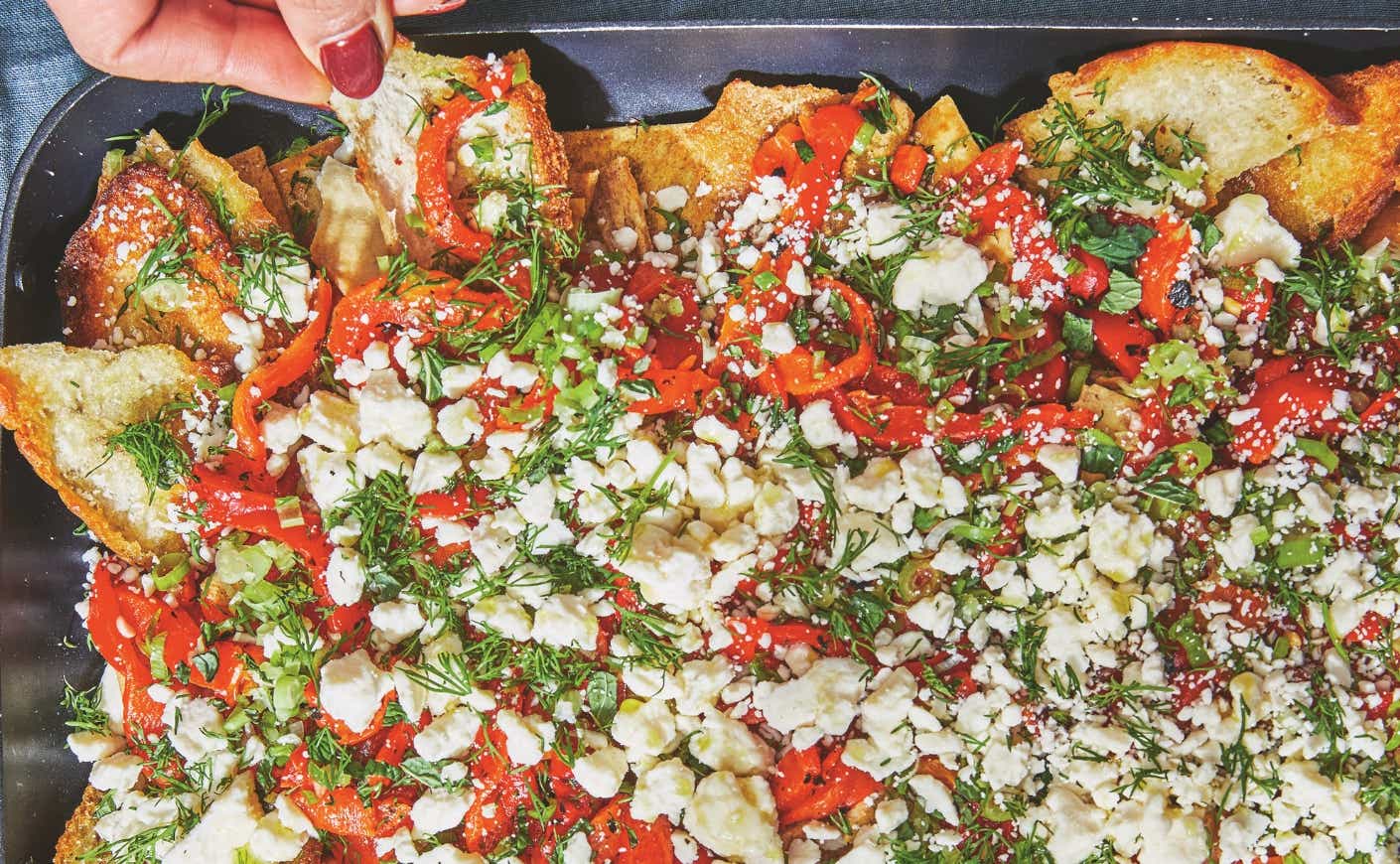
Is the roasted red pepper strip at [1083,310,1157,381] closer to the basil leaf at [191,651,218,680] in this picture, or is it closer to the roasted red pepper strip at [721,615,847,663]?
the roasted red pepper strip at [721,615,847,663]

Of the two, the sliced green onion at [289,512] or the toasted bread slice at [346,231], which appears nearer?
the sliced green onion at [289,512]

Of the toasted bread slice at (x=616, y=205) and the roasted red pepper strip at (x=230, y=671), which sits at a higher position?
the toasted bread slice at (x=616, y=205)

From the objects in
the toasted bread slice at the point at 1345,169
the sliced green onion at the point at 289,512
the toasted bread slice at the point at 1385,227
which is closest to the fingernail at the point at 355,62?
the sliced green onion at the point at 289,512

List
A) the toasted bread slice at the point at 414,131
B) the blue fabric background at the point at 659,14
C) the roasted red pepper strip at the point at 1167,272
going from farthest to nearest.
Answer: the blue fabric background at the point at 659,14 → the toasted bread slice at the point at 414,131 → the roasted red pepper strip at the point at 1167,272

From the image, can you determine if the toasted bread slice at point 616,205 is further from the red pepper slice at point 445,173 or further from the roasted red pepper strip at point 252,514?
the roasted red pepper strip at point 252,514

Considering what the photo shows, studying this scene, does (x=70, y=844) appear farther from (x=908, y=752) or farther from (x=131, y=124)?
(x=908, y=752)

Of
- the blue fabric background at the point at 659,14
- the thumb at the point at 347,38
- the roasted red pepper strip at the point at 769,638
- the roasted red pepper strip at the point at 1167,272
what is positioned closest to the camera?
the thumb at the point at 347,38

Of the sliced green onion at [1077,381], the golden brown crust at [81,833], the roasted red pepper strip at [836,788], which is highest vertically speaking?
the sliced green onion at [1077,381]
